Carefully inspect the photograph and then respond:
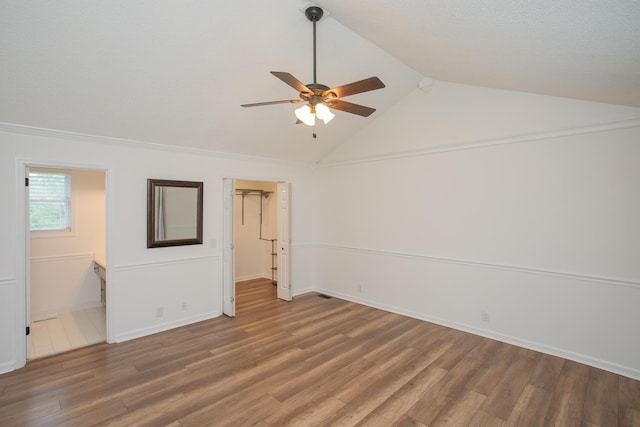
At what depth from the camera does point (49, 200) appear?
497 cm

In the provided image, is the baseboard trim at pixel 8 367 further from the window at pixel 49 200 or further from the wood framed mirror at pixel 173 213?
the window at pixel 49 200

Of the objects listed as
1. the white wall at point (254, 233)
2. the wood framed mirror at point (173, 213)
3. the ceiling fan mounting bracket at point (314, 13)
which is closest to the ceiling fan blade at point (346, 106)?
the ceiling fan mounting bracket at point (314, 13)

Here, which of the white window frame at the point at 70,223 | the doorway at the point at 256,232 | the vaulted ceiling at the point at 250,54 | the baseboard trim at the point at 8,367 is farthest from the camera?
the doorway at the point at 256,232

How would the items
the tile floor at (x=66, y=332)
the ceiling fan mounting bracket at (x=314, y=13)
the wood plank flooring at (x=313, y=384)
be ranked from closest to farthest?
the wood plank flooring at (x=313, y=384), the ceiling fan mounting bracket at (x=314, y=13), the tile floor at (x=66, y=332)

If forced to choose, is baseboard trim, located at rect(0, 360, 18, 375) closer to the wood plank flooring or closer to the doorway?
the wood plank flooring

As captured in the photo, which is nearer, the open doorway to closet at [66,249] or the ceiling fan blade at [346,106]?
the ceiling fan blade at [346,106]

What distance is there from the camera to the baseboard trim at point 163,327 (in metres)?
4.00

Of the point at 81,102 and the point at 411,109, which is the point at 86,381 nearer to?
the point at 81,102

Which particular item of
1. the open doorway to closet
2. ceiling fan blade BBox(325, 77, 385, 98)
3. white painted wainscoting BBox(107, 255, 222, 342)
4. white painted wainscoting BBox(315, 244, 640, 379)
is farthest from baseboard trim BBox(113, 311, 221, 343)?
ceiling fan blade BBox(325, 77, 385, 98)

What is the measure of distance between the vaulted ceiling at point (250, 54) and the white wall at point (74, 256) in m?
2.10

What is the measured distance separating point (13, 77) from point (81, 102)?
523 millimetres

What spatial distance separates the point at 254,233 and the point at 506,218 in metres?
5.20

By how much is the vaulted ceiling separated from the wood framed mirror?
2.07 ft

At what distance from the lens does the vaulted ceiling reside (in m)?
1.93
